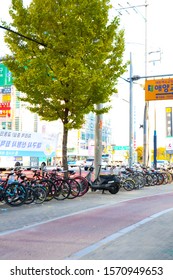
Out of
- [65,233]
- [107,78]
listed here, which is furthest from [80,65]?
[65,233]

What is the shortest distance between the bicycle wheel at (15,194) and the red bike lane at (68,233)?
2090 millimetres

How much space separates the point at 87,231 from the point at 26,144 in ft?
31.6

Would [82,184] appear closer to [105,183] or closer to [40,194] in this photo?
[105,183]

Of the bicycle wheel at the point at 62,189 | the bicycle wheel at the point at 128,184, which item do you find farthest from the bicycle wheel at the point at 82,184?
the bicycle wheel at the point at 128,184

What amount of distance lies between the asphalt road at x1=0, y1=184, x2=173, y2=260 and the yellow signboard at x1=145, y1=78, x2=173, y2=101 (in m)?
14.1

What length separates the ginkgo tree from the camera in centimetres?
1583

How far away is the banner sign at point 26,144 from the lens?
53.9ft

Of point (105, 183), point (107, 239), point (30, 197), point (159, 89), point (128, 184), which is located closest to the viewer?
point (107, 239)

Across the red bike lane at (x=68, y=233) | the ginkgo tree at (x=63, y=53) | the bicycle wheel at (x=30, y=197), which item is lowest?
the red bike lane at (x=68, y=233)

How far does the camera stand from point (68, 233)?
27.0ft

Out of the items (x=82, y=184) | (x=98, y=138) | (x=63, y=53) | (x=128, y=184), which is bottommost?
(x=128, y=184)

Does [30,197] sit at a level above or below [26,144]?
below

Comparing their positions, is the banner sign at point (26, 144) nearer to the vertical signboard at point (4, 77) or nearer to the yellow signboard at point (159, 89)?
the vertical signboard at point (4, 77)

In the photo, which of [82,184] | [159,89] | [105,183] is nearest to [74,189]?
[82,184]
